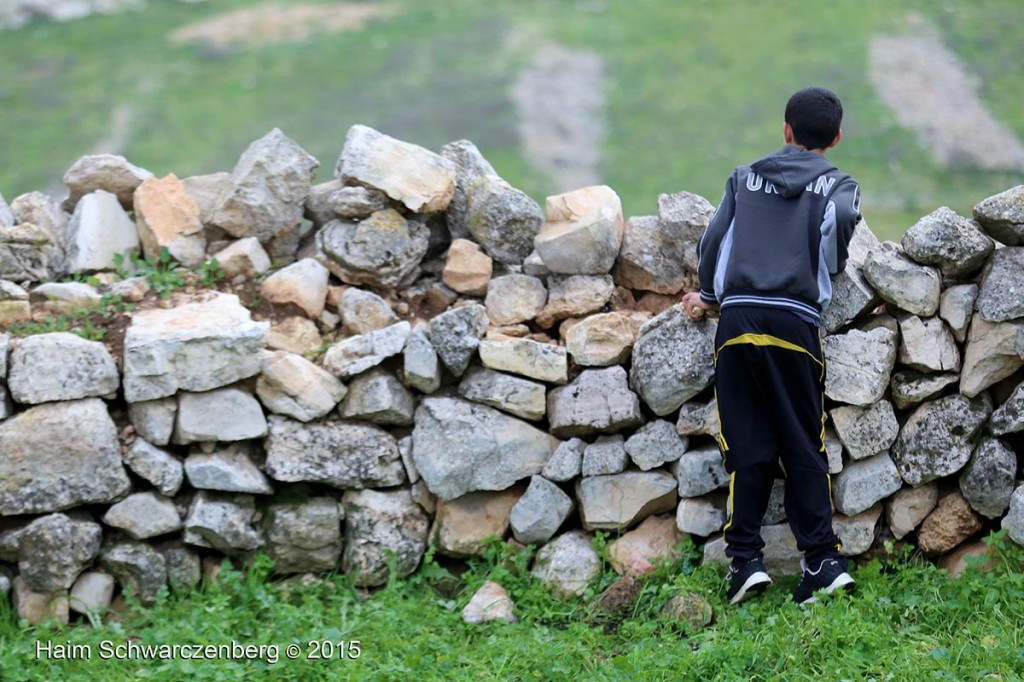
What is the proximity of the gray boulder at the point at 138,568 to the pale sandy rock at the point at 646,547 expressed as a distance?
1730mm

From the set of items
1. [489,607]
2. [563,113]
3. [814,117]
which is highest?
[814,117]

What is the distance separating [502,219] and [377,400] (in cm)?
96

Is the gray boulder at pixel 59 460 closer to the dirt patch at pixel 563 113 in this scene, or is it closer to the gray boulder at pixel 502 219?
the gray boulder at pixel 502 219

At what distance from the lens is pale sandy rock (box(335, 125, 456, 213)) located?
4430 millimetres

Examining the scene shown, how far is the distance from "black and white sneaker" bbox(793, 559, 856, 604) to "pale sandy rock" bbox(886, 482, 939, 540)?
372mm

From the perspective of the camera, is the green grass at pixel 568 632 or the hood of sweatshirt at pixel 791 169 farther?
the hood of sweatshirt at pixel 791 169

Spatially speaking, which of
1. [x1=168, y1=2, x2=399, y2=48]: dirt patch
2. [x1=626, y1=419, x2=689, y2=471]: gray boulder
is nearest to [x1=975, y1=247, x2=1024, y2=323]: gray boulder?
[x1=626, y1=419, x2=689, y2=471]: gray boulder

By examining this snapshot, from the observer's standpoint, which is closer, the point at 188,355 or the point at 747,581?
the point at 747,581

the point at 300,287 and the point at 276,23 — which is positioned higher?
the point at 300,287

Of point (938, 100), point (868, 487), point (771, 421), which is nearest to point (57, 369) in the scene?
point (771, 421)

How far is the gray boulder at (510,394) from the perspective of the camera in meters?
4.11

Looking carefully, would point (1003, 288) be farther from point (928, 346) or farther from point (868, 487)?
point (868, 487)

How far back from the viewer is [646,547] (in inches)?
158

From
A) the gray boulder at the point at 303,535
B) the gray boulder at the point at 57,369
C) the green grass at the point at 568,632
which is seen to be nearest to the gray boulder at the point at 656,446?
the green grass at the point at 568,632
